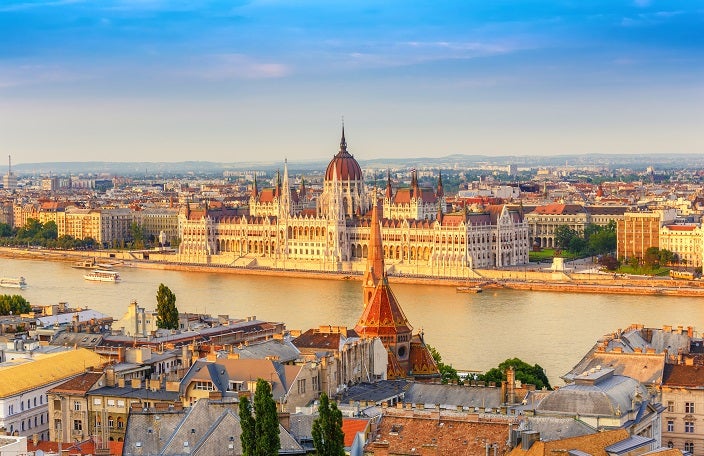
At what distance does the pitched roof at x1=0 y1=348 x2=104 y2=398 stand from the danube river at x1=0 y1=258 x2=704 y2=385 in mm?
7723

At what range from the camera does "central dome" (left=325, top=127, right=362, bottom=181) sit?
2152 inches

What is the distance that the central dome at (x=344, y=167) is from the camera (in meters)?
54.7

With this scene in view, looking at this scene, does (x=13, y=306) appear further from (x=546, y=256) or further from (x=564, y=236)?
(x=564, y=236)

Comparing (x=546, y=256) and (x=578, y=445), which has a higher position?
(x=578, y=445)

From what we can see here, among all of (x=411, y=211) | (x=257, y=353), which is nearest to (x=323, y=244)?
(x=411, y=211)

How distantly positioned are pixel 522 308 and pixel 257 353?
19236mm

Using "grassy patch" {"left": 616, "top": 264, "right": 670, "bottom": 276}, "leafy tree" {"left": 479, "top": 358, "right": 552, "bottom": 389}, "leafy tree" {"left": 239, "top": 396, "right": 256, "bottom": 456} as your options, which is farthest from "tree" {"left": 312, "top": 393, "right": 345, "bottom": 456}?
"grassy patch" {"left": 616, "top": 264, "right": 670, "bottom": 276}

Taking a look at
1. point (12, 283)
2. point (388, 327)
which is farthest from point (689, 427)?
point (12, 283)

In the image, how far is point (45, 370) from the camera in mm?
15797

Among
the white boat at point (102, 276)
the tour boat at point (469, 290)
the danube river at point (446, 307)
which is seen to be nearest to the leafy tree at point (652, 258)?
the danube river at point (446, 307)

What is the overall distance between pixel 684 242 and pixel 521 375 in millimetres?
30714

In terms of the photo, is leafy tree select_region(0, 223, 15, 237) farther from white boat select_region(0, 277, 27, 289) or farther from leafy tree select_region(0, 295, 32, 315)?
leafy tree select_region(0, 295, 32, 315)

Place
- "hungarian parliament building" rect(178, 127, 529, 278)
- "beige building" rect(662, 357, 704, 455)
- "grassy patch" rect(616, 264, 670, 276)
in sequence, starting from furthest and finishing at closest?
"hungarian parliament building" rect(178, 127, 529, 278) → "grassy patch" rect(616, 264, 670, 276) → "beige building" rect(662, 357, 704, 455)

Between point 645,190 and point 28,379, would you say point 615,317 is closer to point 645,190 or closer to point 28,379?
point 28,379
